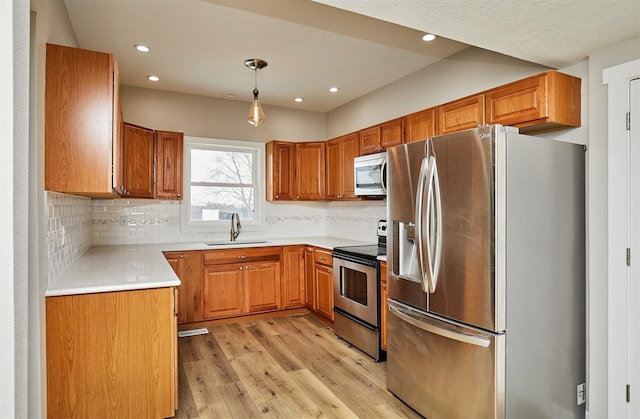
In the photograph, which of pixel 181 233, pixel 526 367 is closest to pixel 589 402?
pixel 526 367

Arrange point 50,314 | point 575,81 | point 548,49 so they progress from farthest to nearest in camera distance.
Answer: point 575,81, point 548,49, point 50,314

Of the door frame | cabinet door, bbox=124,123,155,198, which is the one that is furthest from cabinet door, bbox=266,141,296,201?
the door frame

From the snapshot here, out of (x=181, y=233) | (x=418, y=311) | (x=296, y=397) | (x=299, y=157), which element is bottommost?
(x=296, y=397)

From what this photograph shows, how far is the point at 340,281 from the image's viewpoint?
3.75m

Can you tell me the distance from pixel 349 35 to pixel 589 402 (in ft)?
9.81

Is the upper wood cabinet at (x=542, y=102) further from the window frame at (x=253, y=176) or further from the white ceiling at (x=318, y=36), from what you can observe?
the window frame at (x=253, y=176)

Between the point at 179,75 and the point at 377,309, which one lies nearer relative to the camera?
the point at 377,309

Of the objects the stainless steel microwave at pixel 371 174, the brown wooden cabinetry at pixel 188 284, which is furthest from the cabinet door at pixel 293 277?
the stainless steel microwave at pixel 371 174

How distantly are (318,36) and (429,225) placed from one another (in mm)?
1763

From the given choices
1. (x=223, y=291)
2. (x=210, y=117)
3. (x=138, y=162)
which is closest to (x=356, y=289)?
(x=223, y=291)

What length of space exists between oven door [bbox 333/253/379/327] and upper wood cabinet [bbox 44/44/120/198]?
2.14 meters

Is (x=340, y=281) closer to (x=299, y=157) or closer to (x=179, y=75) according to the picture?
(x=299, y=157)

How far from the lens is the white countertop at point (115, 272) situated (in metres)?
2.08

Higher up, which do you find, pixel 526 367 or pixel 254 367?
pixel 526 367
